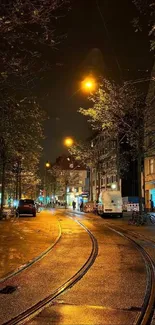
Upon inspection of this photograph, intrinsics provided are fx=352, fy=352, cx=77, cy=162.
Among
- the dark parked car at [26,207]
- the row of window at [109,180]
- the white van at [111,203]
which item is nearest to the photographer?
the white van at [111,203]

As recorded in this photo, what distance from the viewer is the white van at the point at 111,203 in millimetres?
34188

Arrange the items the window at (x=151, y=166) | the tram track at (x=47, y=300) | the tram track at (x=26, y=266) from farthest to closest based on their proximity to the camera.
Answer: the window at (x=151, y=166)
the tram track at (x=26, y=266)
the tram track at (x=47, y=300)

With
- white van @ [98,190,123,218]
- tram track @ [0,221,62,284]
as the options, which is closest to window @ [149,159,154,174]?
white van @ [98,190,123,218]

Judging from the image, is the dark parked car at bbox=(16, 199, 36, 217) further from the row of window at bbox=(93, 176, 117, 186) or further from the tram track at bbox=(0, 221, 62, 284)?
the row of window at bbox=(93, 176, 117, 186)

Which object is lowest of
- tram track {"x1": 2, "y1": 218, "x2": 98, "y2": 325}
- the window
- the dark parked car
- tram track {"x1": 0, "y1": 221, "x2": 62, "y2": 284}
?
tram track {"x1": 2, "y1": 218, "x2": 98, "y2": 325}

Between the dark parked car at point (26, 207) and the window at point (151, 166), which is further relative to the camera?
the window at point (151, 166)

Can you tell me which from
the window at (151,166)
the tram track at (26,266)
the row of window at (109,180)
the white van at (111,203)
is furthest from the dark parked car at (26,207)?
the row of window at (109,180)

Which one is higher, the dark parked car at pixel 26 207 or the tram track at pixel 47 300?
the dark parked car at pixel 26 207

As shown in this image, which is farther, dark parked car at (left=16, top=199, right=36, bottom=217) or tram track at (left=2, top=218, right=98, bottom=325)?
dark parked car at (left=16, top=199, right=36, bottom=217)

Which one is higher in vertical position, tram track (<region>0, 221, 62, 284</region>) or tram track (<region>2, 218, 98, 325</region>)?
tram track (<region>0, 221, 62, 284</region>)

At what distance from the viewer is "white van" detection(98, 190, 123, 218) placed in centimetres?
3419

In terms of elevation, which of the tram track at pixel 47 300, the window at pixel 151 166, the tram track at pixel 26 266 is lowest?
the tram track at pixel 47 300

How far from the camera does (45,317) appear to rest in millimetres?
5289

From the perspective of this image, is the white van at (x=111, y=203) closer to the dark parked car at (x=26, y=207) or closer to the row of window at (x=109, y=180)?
the dark parked car at (x=26, y=207)
